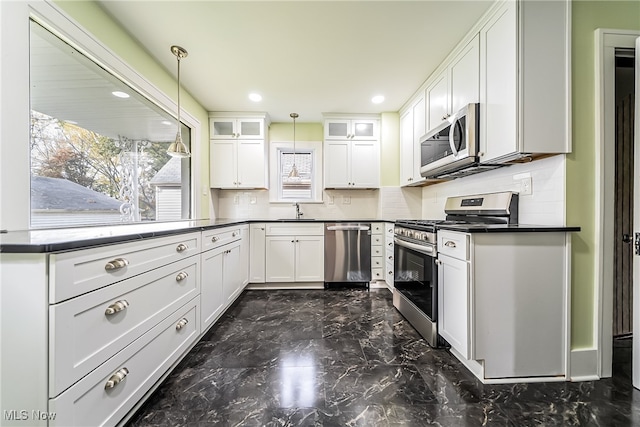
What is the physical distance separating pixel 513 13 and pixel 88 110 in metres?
2.98

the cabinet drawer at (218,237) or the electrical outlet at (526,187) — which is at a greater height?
the electrical outlet at (526,187)

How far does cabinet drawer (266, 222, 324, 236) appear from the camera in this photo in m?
3.30

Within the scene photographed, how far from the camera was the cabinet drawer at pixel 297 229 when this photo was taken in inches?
130

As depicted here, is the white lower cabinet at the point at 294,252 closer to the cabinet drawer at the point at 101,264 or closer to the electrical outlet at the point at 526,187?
the cabinet drawer at the point at 101,264

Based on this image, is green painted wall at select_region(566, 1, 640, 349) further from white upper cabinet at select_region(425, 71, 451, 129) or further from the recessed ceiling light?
the recessed ceiling light

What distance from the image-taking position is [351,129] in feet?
12.0

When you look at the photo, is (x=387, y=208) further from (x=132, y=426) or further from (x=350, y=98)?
(x=132, y=426)

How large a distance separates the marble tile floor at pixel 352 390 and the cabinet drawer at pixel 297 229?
140 cm

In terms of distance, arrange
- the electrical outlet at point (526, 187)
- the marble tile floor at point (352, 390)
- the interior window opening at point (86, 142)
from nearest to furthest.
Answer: the marble tile floor at point (352, 390) → the interior window opening at point (86, 142) → the electrical outlet at point (526, 187)

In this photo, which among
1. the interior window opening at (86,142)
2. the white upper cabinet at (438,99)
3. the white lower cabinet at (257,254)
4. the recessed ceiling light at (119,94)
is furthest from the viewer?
the white lower cabinet at (257,254)

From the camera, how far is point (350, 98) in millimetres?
3146

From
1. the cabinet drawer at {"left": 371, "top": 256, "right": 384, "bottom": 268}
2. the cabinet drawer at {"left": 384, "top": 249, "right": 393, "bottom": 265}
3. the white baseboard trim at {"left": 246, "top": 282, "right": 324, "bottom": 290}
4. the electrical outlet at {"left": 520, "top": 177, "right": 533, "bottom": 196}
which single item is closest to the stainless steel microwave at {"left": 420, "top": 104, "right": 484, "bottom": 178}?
the electrical outlet at {"left": 520, "top": 177, "right": 533, "bottom": 196}

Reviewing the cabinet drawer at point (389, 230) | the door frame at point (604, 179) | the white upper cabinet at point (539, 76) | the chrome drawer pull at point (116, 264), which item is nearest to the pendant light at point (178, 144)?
the chrome drawer pull at point (116, 264)
